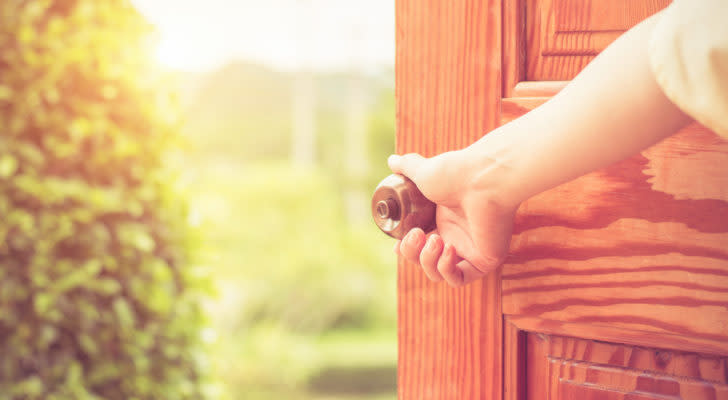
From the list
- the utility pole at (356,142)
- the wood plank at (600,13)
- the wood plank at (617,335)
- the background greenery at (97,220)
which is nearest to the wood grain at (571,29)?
the wood plank at (600,13)

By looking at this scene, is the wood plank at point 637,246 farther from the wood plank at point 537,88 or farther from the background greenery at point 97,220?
the background greenery at point 97,220

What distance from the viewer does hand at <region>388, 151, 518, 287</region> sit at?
66 cm

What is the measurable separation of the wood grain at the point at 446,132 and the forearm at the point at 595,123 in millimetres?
158

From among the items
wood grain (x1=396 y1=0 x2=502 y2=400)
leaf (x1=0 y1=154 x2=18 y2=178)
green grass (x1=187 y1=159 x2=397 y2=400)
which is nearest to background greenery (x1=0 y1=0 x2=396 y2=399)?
leaf (x1=0 y1=154 x2=18 y2=178)

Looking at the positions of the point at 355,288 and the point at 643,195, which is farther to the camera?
the point at 355,288

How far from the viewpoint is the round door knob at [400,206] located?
723mm

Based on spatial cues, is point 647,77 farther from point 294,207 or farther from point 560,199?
point 294,207

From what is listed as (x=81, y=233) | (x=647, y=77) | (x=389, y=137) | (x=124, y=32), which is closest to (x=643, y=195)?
(x=647, y=77)

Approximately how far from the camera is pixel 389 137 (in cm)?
640

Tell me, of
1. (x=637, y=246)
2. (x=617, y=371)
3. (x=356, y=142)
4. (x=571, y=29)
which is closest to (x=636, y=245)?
(x=637, y=246)

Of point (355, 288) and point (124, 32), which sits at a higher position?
point (124, 32)

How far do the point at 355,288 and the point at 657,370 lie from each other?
16.3 ft

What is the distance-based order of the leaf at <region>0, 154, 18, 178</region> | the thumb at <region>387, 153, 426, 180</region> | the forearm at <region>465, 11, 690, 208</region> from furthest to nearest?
1. the leaf at <region>0, 154, 18, 178</region>
2. the thumb at <region>387, 153, 426, 180</region>
3. the forearm at <region>465, 11, 690, 208</region>

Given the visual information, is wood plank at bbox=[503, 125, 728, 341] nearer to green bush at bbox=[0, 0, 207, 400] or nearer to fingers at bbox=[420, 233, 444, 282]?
fingers at bbox=[420, 233, 444, 282]
